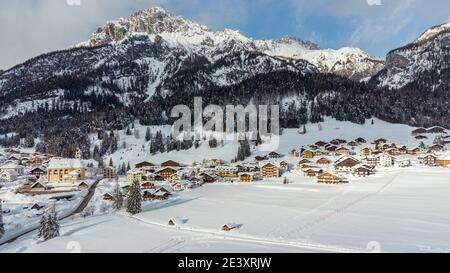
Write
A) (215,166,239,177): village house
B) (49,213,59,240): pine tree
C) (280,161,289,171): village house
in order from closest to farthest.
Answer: (49,213,59,240): pine tree < (215,166,239,177): village house < (280,161,289,171): village house

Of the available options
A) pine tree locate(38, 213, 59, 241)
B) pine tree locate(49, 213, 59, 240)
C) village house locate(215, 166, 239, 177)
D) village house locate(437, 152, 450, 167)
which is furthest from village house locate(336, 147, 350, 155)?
pine tree locate(38, 213, 59, 241)

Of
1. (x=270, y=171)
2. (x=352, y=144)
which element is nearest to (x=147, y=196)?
(x=270, y=171)

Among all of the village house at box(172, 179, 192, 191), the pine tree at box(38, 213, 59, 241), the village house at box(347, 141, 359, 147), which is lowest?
the pine tree at box(38, 213, 59, 241)

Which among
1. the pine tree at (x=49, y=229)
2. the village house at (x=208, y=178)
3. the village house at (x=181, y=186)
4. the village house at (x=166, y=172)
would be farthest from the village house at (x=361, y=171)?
the pine tree at (x=49, y=229)

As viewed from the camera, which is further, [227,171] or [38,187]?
[227,171]

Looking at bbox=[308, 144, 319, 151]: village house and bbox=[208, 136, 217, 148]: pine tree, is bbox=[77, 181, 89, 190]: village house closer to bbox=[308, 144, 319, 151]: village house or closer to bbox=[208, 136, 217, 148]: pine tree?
bbox=[208, 136, 217, 148]: pine tree

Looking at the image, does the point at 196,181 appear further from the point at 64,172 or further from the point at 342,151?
the point at 342,151

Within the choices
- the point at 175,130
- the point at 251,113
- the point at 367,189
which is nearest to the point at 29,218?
the point at 367,189
